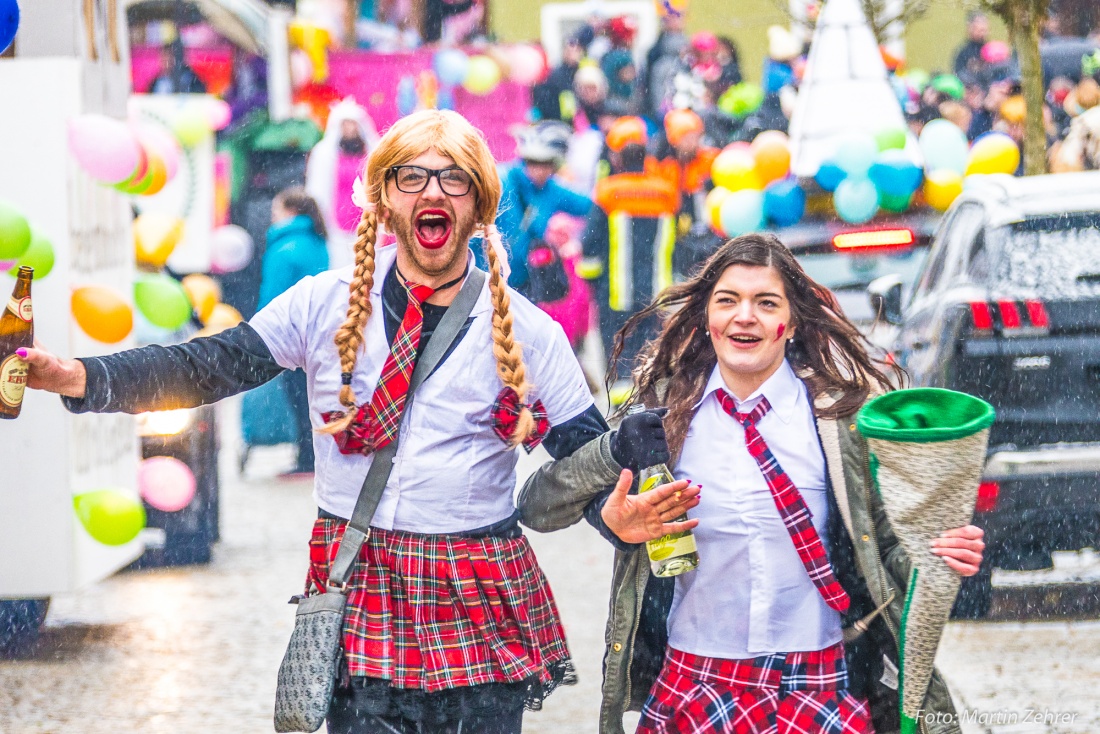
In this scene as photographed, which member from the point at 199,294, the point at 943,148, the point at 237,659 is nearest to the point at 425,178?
the point at 237,659

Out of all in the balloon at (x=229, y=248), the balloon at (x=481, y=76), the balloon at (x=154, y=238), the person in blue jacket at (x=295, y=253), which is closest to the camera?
the balloon at (x=154, y=238)

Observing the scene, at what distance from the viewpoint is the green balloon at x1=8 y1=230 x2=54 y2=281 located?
487cm

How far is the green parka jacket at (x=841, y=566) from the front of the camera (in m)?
3.20

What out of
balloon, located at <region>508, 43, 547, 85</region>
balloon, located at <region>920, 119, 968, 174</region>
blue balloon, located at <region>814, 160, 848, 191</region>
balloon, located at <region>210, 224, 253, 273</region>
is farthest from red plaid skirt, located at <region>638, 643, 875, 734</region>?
balloon, located at <region>508, 43, 547, 85</region>

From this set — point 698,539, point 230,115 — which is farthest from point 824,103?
point 698,539

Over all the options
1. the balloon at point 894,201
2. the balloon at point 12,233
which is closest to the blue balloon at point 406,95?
the balloon at point 894,201

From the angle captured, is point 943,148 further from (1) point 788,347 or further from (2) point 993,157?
(1) point 788,347

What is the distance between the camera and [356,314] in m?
3.15

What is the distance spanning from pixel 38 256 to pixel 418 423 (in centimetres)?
234

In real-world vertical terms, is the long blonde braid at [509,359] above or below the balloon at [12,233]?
below

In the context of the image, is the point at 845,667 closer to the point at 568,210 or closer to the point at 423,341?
the point at 423,341

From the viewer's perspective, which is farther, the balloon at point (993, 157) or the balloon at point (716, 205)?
the balloon at point (716, 205)

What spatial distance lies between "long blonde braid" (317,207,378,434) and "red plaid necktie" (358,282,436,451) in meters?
0.05

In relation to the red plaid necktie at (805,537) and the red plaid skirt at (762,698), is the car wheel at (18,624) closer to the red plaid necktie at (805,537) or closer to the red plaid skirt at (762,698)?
the red plaid skirt at (762,698)
